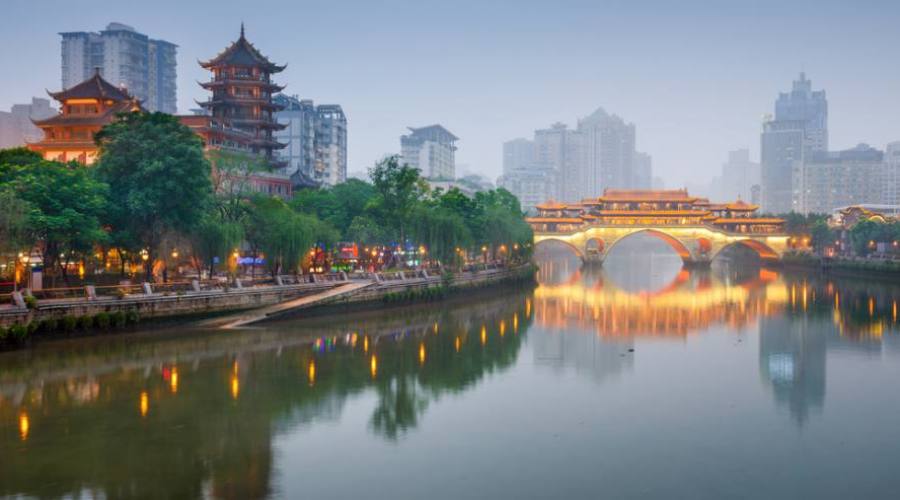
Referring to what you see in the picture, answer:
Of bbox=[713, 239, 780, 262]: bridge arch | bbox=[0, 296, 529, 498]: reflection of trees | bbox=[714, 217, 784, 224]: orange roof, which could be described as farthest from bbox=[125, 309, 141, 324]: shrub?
bbox=[714, 217, 784, 224]: orange roof

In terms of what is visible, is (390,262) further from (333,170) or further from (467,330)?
(333,170)

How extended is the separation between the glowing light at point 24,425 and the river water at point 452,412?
81mm

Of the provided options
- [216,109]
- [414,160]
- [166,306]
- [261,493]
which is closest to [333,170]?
[414,160]

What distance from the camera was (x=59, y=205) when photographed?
82.7 ft

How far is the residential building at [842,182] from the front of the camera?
157 meters

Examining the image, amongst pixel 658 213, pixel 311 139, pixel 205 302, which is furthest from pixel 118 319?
pixel 311 139

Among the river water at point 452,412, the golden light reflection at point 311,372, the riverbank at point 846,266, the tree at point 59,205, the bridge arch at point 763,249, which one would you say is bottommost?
the river water at point 452,412

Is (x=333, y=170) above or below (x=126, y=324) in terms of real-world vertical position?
above

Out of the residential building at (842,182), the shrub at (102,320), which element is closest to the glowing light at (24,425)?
the shrub at (102,320)

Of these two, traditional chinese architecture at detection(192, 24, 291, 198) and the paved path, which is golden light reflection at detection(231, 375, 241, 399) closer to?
the paved path

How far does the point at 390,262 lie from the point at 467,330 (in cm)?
1535

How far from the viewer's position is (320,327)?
29.7 metres

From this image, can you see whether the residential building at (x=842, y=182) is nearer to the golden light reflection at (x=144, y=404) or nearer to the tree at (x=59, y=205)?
the tree at (x=59, y=205)

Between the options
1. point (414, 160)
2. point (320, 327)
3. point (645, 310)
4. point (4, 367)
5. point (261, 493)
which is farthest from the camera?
point (414, 160)
